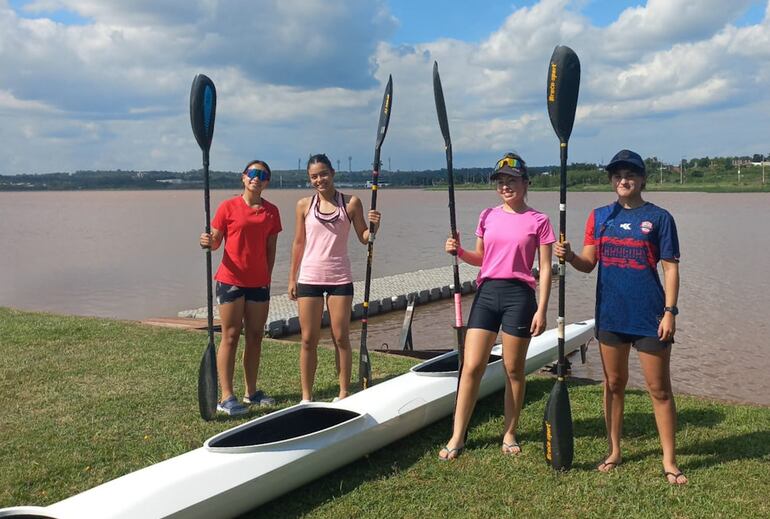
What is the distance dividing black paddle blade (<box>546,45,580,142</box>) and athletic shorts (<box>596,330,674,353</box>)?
149cm

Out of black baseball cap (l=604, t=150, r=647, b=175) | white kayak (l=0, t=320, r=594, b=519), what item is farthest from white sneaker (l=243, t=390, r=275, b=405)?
black baseball cap (l=604, t=150, r=647, b=175)

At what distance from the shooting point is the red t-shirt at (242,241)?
547cm

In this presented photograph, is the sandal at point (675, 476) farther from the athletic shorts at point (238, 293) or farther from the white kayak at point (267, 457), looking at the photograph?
the athletic shorts at point (238, 293)

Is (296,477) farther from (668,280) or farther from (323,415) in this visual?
(668,280)

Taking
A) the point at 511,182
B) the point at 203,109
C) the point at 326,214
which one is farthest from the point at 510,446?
the point at 203,109

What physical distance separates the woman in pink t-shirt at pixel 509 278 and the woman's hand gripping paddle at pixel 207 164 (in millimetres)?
2214

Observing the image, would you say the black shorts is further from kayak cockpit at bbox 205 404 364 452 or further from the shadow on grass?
the shadow on grass

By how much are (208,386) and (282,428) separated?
1.27 meters

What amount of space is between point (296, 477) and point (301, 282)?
5.75 ft

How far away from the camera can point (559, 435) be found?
4.38m

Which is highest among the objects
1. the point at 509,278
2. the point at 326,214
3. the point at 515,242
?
the point at 326,214

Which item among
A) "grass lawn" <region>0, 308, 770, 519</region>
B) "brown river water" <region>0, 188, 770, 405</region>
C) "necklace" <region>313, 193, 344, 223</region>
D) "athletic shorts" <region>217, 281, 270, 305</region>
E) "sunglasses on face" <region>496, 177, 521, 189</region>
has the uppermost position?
"sunglasses on face" <region>496, 177, 521, 189</region>

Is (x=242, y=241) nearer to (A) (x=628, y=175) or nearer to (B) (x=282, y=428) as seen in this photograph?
(B) (x=282, y=428)

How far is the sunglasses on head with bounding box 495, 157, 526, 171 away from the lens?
4.39 metres
